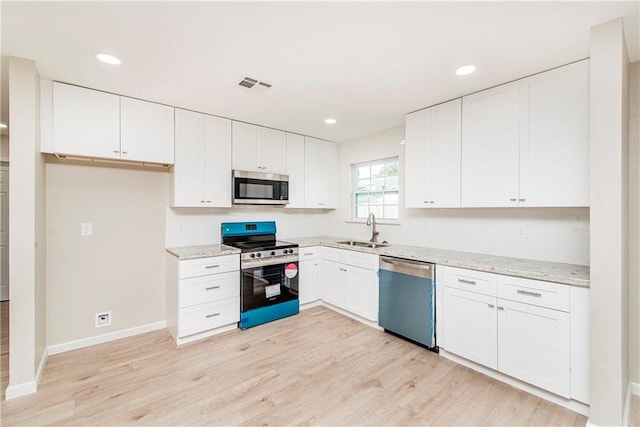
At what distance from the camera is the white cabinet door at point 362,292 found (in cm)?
330

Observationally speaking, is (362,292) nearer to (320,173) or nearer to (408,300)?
(408,300)

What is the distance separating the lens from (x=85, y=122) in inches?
103

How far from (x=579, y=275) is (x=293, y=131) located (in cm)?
343

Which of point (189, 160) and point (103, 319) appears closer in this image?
point (103, 319)

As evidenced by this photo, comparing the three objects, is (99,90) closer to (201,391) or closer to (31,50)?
(31,50)

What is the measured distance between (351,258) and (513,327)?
178 centimetres

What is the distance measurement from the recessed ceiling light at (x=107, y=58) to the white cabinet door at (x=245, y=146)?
4.88ft

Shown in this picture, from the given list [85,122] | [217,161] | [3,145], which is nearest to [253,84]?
[217,161]

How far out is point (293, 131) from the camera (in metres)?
4.13

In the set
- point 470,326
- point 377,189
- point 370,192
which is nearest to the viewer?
point 470,326

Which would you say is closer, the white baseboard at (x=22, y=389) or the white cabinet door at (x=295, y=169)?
the white baseboard at (x=22, y=389)

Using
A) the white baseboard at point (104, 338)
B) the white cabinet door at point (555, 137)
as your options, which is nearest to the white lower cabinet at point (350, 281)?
the white cabinet door at point (555, 137)

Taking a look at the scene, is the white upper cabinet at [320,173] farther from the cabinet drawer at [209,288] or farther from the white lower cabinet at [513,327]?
the white lower cabinet at [513,327]

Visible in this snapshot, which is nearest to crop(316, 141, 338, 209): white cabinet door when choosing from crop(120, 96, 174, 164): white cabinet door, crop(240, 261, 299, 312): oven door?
crop(240, 261, 299, 312): oven door
